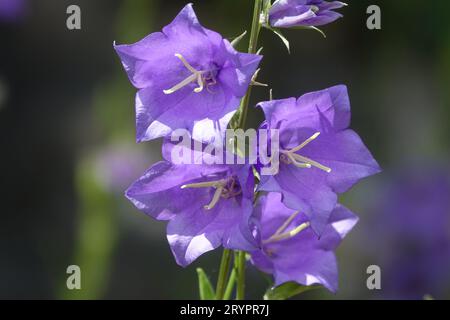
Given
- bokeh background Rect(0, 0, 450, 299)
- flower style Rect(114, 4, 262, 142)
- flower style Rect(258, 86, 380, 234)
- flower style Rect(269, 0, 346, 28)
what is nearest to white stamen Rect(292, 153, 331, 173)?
flower style Rect(258, 86, 380, 234)

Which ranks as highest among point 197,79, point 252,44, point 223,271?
point 252,44

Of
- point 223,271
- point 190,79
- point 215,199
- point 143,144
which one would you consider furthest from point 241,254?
point 143,144

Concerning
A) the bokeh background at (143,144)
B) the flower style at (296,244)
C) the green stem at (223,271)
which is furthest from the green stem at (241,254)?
the bokeh background at (143,144)

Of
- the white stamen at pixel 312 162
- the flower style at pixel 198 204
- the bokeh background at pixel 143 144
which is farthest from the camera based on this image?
the bokeh background at pixel 143 144

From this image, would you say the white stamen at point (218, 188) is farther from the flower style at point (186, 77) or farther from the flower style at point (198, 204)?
the flower style at point (186, 77)

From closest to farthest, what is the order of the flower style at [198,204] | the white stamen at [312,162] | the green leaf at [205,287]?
1. the flower style at [198,204]
2. the white stamen at [312,162]
3. the green leaf at [205,287]

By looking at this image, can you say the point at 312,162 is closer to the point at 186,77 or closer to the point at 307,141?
the point at 307,141
